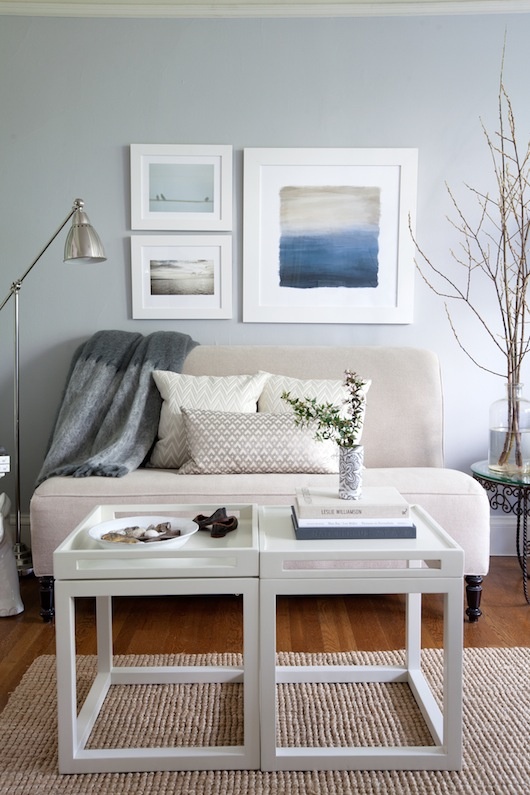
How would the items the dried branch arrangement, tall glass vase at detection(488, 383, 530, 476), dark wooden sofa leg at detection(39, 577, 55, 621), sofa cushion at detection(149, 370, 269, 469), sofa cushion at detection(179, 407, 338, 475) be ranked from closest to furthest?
dark wooden sofa leg at detection(39, 577, 55, 621) < sofa cushion at detection(179, 407, 338, 475) < tall glass vase at detection(488, 383, 530, 476) < sofa cushion at detection(149, 370, 269, 469) < the dried branch arrangement

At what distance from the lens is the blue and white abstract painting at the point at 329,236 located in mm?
3207

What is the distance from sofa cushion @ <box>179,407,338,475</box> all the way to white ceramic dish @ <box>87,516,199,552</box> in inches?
31.5

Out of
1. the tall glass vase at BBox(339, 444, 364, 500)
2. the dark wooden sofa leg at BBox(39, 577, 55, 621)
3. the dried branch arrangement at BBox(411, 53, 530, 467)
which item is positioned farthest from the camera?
the dried branch arrangement at BBox(411, 53, 530, 467)

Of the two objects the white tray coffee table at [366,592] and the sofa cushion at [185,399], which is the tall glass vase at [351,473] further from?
the sofa cushion at [185,399]

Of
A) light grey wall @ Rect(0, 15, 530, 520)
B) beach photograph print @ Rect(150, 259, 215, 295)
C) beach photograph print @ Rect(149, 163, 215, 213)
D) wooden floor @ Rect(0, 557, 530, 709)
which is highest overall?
light grey wall @ Rect(0, 15, 530, 520)

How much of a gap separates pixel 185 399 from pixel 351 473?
4.24ft

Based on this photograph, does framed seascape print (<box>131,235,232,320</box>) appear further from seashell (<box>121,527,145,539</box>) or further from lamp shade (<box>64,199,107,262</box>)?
seashell (<box>121,527,145,539</box>)

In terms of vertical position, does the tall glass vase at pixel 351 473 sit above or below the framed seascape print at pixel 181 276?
below

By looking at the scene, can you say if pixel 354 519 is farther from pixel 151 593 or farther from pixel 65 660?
pixel 65 660

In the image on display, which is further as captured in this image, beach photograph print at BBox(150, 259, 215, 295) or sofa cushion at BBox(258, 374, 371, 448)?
beach photograph print at BBox(150, 259, 215, 295)

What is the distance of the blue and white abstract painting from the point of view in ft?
10.5

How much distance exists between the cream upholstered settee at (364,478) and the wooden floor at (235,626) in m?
0.13

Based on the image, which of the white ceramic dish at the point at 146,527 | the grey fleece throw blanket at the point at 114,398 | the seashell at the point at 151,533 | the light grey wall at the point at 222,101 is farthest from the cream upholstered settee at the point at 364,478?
the seashell at the point at 151,533

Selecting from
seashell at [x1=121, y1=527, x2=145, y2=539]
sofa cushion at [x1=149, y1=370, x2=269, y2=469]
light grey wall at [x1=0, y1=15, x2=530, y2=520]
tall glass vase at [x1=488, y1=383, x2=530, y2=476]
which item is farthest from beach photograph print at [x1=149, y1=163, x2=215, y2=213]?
seashell at [x1=121, y1=527, x2=145, y2=539]
